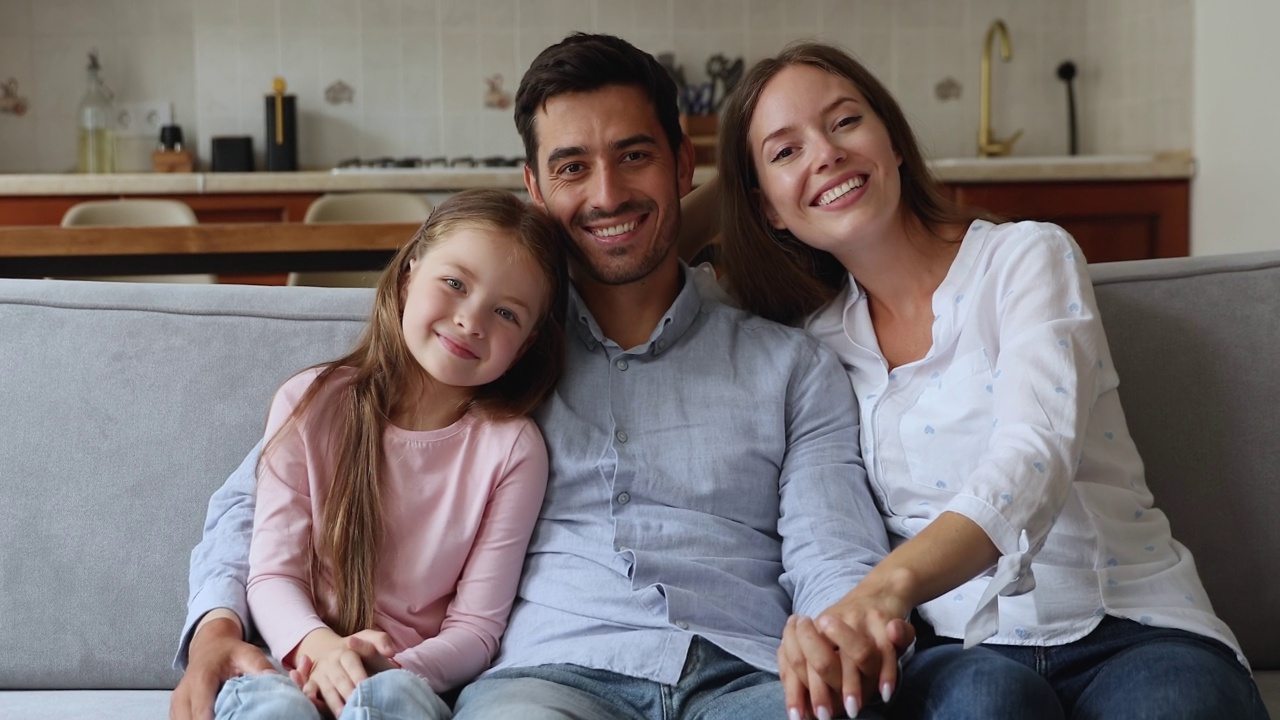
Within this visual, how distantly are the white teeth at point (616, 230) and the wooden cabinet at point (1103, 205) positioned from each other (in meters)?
2.55

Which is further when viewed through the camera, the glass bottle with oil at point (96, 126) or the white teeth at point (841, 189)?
the glass bottle with oil at point (96, 126)

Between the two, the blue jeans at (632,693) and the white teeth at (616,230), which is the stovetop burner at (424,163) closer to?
the white teeth at (616,230)

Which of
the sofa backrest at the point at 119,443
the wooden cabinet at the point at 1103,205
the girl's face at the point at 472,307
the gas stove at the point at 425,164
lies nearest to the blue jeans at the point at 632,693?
the girl's face at the point at 472,307

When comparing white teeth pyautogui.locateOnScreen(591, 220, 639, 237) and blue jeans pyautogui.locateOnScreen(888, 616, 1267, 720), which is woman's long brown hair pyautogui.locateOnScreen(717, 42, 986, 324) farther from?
blue jeans pyautogui.locateOnScreen(888, 616, 1267, 720)

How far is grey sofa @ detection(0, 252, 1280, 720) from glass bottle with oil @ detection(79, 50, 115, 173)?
3190 mm

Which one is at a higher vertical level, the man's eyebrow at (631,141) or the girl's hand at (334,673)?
the man's eyebrow at (631,141)

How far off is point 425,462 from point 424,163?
3223 mm

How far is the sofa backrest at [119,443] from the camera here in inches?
59.1

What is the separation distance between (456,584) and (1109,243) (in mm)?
3146

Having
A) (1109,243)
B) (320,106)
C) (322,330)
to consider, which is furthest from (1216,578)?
(320,106)

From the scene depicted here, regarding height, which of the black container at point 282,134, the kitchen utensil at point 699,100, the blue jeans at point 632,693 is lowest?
the blue jeans at point 632,693

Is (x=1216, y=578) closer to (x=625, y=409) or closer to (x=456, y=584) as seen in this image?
(x=625, y=409)

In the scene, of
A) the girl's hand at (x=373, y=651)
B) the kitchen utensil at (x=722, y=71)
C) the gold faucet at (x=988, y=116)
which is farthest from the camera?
the kitchen utensil at (x=722, y=71)

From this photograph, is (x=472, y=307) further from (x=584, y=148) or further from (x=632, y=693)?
(x=632, y=693)
